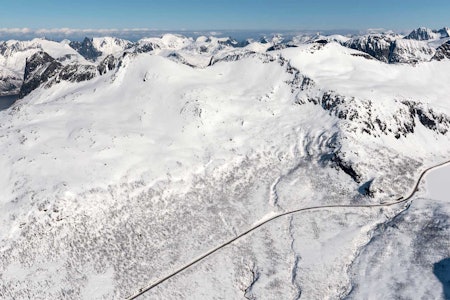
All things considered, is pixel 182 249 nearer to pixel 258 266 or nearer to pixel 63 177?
pixel 258 266

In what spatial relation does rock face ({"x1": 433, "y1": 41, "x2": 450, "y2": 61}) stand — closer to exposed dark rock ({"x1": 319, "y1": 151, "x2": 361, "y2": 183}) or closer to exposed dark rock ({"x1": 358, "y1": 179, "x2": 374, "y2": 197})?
exposed dark rock ({"x1": 319, "y1": 151, "x2": 361, "y2": 183})

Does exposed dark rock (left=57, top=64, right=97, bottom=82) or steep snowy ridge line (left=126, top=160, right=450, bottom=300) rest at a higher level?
exposed dark rock (left=57, top=64, right=97, bottom=82)

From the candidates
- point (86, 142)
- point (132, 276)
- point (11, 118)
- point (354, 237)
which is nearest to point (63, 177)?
point (86, 142)

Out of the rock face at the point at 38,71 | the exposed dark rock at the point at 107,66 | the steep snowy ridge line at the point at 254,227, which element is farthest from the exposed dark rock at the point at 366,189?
the rock face at the point at 38,71

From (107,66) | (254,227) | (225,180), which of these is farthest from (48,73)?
(254,227)

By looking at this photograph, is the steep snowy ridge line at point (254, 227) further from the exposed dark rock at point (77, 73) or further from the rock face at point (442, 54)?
the exposed dark rock at point (77, 73)

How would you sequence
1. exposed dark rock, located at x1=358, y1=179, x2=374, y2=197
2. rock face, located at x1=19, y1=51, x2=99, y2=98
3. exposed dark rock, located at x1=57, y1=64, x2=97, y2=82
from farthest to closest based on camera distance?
rock face, located at x1=19, y1=51, x2=99, y2=98
exposed dark rock, located at x1=57, y1=64, x2=97, y2=82
exposed dark rock, located at x1=358, y1=179, x2=374, y2=197

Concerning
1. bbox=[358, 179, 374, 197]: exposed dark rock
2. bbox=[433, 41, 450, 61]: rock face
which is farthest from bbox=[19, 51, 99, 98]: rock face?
bbox=[433, 41, 450, 61]: rock face

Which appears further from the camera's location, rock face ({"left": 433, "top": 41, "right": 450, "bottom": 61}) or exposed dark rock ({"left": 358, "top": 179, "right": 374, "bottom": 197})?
rock face ({"left": 433, "top": 41, "right": 450, "bottom": 61})
